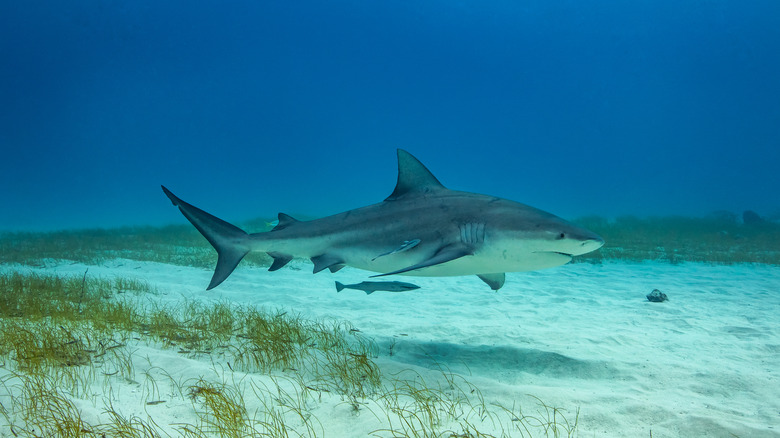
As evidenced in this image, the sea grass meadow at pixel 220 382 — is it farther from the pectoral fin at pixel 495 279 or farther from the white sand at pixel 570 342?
the pectoral fin at pixel 495 279

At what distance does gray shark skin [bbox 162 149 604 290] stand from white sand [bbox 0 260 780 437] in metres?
1.20

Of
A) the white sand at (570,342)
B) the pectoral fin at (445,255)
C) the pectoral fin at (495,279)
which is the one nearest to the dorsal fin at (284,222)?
the white sand at (570,342)

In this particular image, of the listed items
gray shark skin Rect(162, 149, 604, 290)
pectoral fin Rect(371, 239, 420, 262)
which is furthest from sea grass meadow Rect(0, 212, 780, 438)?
pectoral fin Rect(371, 239, 420, 262)

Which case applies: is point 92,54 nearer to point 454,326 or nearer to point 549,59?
point 454,326

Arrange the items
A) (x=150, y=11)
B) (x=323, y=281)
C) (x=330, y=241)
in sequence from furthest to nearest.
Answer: (x=150, y=11) → (x=323, y=281) → (x=330, y=241)

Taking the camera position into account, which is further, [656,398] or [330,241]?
[330,241]

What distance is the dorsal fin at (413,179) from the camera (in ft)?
16.3

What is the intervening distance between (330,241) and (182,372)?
7.04ft

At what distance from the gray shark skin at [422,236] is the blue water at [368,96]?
10292 cm

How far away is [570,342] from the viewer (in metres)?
5.47

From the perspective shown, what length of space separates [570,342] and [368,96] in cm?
17513

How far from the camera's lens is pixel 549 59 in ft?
568

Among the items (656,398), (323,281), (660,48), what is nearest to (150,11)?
(323,281)

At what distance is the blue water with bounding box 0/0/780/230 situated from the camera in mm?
111562
